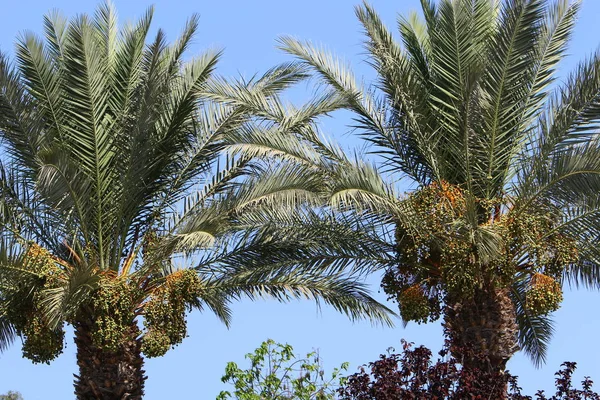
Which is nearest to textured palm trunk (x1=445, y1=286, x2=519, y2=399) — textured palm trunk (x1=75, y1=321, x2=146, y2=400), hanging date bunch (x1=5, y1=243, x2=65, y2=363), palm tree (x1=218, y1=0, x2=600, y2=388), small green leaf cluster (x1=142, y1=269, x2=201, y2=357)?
palm tree (x1=218, y1=0, x2=600, y2=388)

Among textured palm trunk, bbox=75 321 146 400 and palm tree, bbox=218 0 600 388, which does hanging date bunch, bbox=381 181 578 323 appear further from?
textured palm trunk, bbox=75 321 146 400

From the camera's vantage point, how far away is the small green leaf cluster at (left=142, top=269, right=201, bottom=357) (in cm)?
2019

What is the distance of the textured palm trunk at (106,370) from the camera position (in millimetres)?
20469

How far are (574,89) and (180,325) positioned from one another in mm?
7212

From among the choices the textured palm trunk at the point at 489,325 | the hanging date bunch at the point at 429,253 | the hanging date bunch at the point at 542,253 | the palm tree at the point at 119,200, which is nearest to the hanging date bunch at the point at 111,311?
the palm tree at the point at 119,200

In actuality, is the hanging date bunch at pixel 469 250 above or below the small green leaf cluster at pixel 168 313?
above

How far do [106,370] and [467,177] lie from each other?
6.42 m

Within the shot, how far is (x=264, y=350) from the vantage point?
2162 centimetres

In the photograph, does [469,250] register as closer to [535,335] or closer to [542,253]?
[542,253]

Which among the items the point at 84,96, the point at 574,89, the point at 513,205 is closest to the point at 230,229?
the point at 84,96

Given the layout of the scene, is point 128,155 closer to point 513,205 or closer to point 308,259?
point 308,259

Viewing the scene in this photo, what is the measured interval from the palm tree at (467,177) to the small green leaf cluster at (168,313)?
6.70ft

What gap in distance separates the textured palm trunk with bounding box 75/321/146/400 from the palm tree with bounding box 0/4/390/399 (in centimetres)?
2

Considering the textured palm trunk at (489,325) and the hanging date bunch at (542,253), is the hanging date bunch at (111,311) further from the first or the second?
the hanging date bunch at (542,253)
